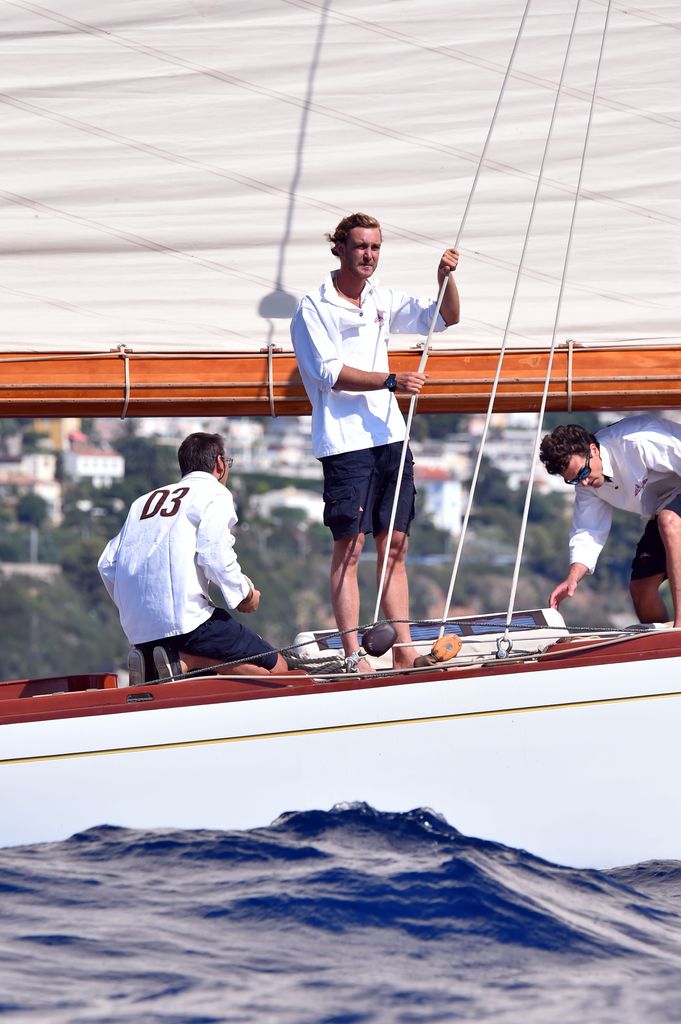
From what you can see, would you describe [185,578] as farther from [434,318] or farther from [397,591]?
[434,318]

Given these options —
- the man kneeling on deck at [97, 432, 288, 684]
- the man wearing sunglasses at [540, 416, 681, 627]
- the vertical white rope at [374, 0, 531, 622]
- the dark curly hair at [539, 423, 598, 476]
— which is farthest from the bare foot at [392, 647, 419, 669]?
the dark curly hair at [539, 423, 598, 476]

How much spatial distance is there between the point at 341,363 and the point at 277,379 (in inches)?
13.7

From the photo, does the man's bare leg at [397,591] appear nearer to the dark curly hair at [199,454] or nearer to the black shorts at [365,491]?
the black shorts at [365,491]

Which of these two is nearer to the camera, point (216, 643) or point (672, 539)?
point (216, 643)

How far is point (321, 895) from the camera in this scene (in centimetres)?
322

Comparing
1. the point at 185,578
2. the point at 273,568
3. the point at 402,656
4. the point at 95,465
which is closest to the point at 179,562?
the point at 185,578

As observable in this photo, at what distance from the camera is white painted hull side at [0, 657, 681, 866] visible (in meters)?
3.36

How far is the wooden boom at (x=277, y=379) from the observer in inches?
164

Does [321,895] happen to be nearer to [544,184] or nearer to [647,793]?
[647,793]

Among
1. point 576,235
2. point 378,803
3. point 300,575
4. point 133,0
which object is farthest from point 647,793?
point 300,575

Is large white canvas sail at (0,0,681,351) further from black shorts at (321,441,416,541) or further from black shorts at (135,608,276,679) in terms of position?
black shorts at (135,608,276,679)

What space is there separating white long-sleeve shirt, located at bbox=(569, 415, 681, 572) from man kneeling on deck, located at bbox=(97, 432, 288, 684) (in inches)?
35.5

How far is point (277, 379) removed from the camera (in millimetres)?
4211

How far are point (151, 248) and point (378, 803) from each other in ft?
6.08
